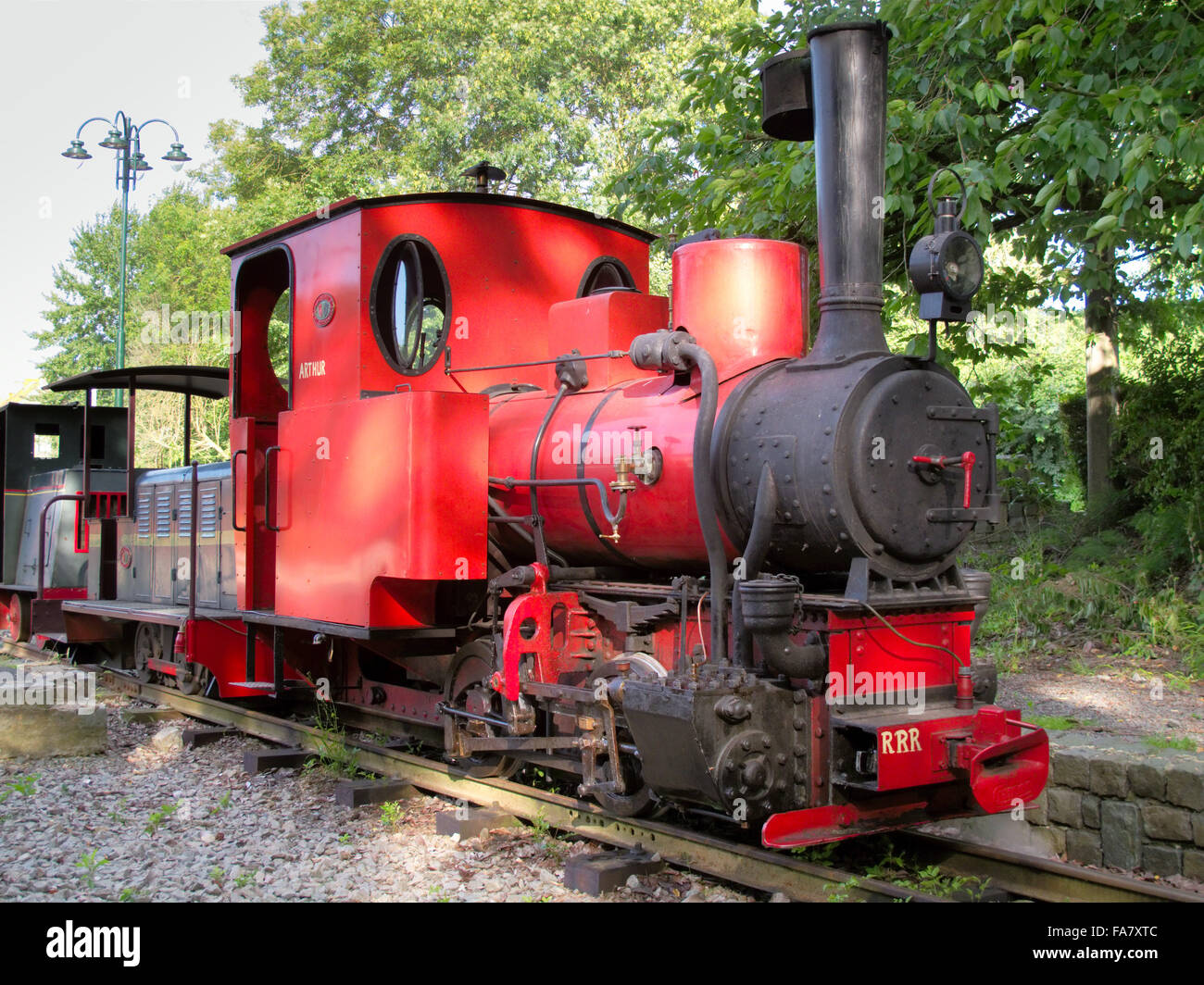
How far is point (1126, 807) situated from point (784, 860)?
1.75 meters

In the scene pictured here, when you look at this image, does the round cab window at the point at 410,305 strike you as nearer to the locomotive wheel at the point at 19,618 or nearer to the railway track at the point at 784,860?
the railway track at the point at 784,860

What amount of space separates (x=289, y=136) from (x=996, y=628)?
2533 cm

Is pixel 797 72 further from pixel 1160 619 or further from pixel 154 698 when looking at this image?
pixel 154 698

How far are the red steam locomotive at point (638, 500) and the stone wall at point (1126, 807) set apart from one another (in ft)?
2.68

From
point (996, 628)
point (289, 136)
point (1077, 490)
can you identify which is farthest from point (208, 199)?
point (996, 628)

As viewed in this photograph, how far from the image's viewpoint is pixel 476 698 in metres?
→ 5.85

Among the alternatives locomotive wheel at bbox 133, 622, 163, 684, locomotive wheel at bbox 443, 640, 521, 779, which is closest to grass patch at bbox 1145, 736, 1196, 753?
locomotive wheel at bbox 443, 640, 521, 779

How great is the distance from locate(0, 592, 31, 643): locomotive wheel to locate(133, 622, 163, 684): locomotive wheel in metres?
3.53

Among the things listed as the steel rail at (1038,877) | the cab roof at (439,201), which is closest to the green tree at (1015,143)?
the cab roof at (439,201)

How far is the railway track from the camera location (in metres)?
4.10

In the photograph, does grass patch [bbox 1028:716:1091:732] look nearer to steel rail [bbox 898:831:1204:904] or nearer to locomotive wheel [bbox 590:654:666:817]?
steel rail [bbox 898:831:1204:904]

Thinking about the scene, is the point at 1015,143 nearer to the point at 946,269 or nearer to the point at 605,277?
the point at 605,277

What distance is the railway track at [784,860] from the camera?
410 cm

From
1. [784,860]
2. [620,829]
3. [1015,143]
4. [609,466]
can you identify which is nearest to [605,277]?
[609,466]
